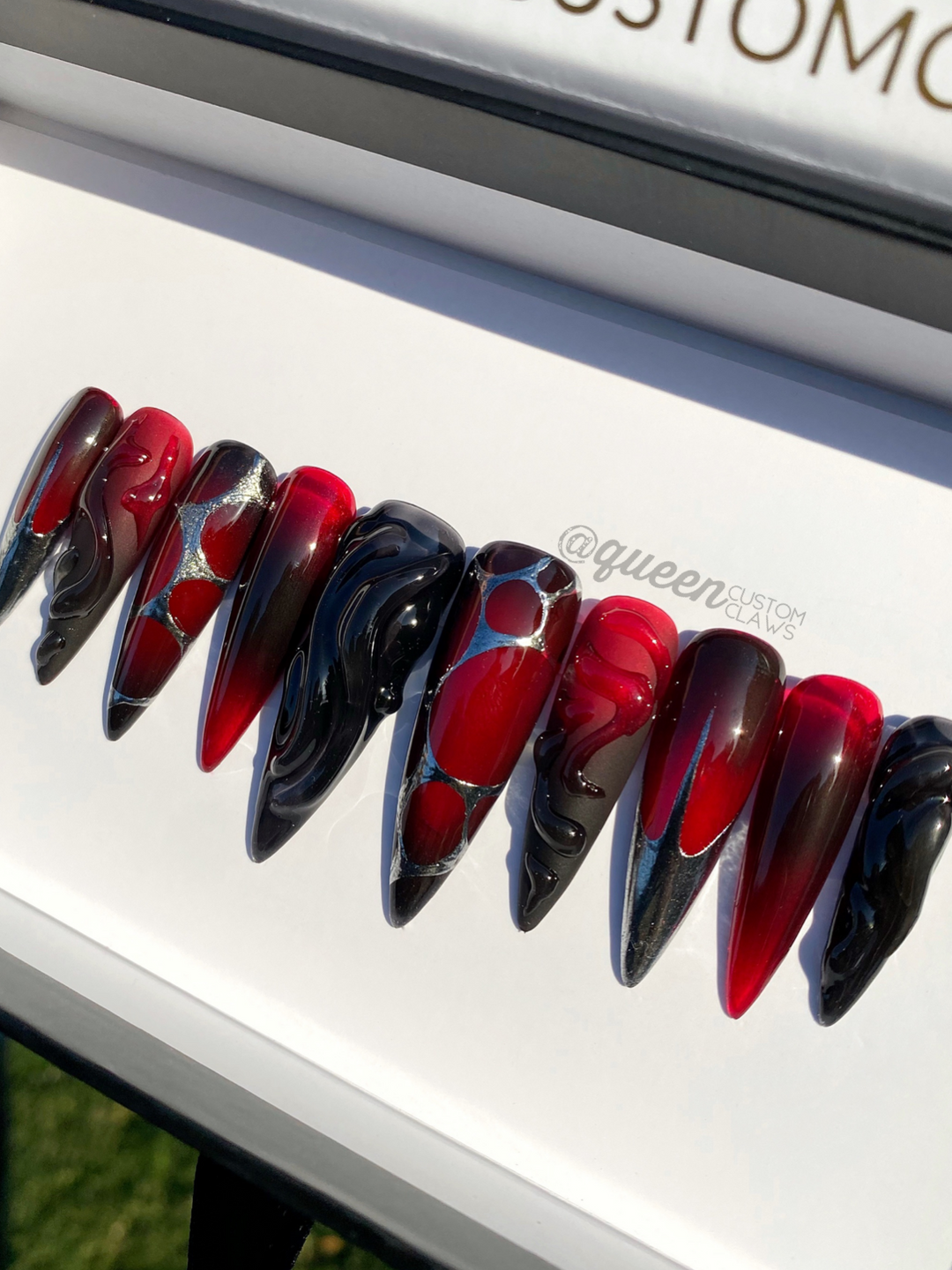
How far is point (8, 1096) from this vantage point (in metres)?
0.86

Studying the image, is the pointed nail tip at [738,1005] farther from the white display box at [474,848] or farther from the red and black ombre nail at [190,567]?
the red and black ombre nail at [190,567]

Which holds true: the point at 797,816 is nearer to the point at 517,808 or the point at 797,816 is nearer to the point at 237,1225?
the point at 517,808

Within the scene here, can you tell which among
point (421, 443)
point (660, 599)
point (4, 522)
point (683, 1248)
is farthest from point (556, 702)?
point (4, 522)

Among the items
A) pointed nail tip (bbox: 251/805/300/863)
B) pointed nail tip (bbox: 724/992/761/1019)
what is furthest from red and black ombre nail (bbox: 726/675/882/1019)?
pointed nail tip (bbox: 251/805/300/863)

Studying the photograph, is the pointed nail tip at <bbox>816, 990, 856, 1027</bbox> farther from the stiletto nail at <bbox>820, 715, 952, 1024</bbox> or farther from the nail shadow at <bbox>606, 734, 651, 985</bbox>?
the nail shadow at <bbox>606, 734, 651, 985</bbox>

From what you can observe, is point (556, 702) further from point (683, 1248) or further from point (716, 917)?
point (683, 1248)

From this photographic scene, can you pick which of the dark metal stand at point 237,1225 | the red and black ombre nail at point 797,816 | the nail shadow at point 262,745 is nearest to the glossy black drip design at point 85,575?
the nail shadow at point 262,745

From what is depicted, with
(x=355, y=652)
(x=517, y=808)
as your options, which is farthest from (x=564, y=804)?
(x=355, y=652)

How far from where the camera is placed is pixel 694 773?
49 centimetres

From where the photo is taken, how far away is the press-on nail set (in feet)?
1.58

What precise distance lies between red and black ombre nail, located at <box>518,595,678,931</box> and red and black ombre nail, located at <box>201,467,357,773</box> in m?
0.18

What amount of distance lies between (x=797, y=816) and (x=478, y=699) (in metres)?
0.19

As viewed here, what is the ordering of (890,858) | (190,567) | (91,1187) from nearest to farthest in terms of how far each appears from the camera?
(890,858)
(190,567)
(91,1187)

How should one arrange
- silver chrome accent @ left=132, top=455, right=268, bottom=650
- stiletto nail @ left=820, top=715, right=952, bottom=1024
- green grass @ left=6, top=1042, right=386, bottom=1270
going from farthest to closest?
1. green grass @ left=6, top=1042, right=386, bottom=1270
2. silver chrome accent @ left=132, top=455, right=268, bottom=650
3. stiletto nail @ left=820, top=715, right=952, bottom=1024
